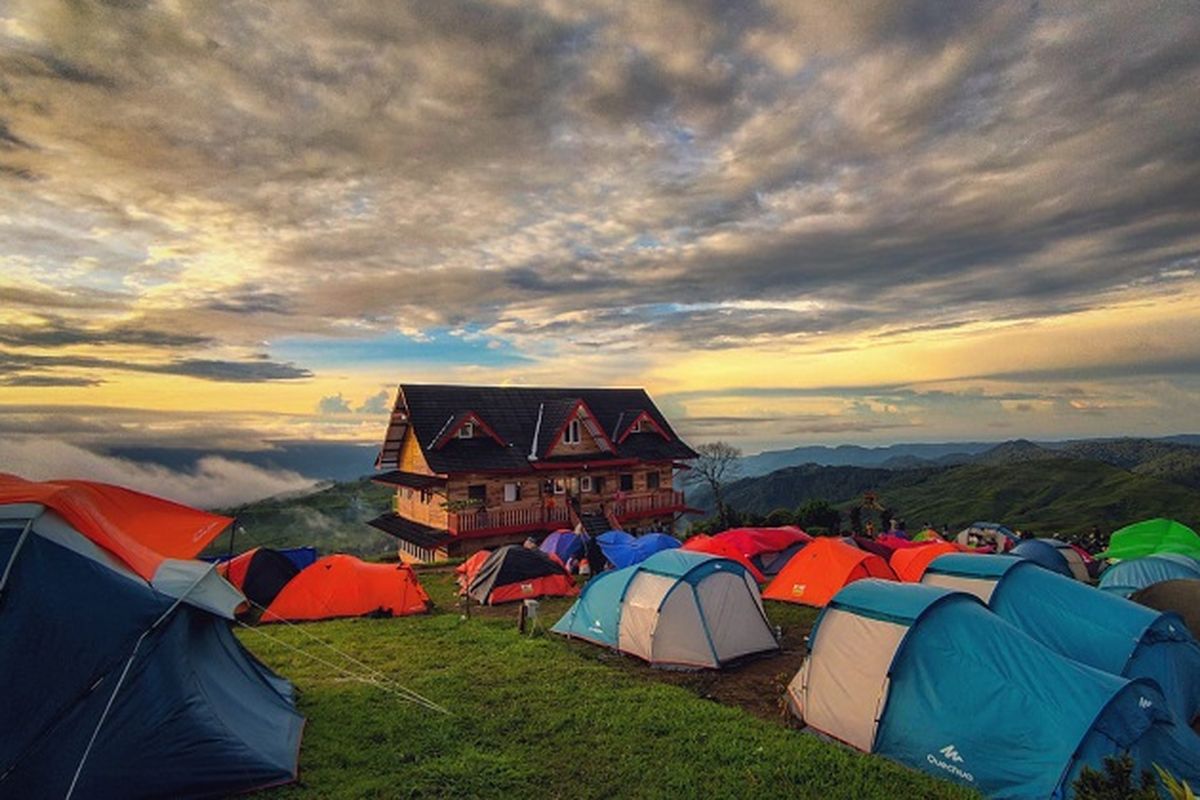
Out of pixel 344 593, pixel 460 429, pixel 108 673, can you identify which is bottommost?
pixel 344 593

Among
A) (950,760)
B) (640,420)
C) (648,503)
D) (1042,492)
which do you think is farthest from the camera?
(1042,492)

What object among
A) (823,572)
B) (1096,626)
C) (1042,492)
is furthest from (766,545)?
(1042,492)

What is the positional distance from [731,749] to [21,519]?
9419 millimetres

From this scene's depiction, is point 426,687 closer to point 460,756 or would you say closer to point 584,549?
point 460,756

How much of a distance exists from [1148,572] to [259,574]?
2527 cm

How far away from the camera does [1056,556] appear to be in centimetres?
2259

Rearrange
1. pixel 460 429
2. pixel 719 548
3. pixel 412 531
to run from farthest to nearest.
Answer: pixel 412 531
pixel 460 429
pixel 719 548

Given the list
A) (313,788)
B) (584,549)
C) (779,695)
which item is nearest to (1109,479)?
(584,549)

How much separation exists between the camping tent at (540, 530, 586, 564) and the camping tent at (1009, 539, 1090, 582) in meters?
15.9

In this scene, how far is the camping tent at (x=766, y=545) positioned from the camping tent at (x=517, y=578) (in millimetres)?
6624

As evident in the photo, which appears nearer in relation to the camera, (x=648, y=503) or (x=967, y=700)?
(x=967, y=700)

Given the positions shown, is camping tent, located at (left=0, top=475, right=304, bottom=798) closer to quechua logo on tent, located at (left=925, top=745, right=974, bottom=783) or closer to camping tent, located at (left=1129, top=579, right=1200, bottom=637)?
quechua logo on tent, located at (left=925, top=745, right=974, bottom=783)

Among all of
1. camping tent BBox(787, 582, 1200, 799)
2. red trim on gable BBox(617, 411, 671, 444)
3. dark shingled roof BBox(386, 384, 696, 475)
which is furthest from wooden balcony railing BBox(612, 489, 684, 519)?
camping tent BBox(787, 582, 1200, 799)

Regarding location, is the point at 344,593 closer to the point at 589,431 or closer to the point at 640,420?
the point at 589,431
